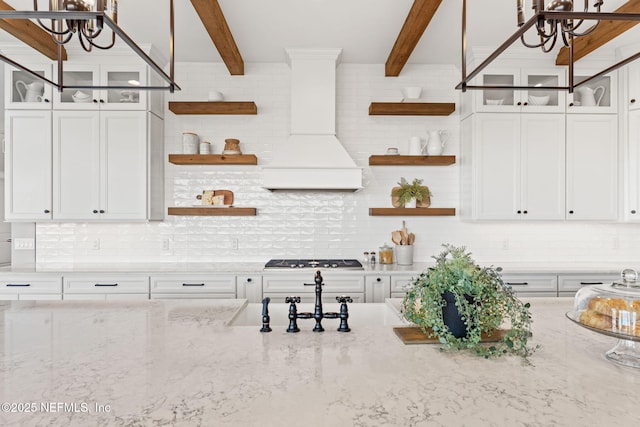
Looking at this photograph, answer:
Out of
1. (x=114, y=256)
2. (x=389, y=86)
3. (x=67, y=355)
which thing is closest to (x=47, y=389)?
(x=67, y=355)

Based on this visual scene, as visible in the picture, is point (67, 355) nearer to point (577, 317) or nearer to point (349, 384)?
point (349, 384)

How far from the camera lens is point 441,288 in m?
1.27

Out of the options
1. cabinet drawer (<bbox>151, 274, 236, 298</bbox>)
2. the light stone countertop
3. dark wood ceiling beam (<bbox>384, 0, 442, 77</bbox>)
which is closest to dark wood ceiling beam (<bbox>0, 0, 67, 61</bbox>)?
the light stone countertop

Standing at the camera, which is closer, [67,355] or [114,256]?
[67,355]

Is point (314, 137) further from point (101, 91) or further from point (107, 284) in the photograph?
point (107, 284)

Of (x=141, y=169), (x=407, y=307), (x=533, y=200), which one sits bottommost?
(x=407, y=307)

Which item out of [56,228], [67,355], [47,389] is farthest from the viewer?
[56,228]

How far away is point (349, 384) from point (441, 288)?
1.53 ft

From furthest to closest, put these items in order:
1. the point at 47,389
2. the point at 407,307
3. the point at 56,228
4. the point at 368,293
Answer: the point at 56,228
the point at 368,293
the point at 407,307
the point at 47,389

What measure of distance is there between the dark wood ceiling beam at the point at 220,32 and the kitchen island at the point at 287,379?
1.99m

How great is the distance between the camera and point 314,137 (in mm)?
3342

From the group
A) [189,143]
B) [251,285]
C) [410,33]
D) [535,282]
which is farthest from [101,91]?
[535,282]

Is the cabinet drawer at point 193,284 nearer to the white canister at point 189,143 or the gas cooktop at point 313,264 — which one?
the gas cooktop at point 313,264

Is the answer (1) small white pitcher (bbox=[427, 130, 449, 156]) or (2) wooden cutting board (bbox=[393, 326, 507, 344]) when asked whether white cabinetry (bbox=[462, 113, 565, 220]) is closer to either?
(1) small white pitcher (bbox=[427, 130, 449, 156])
